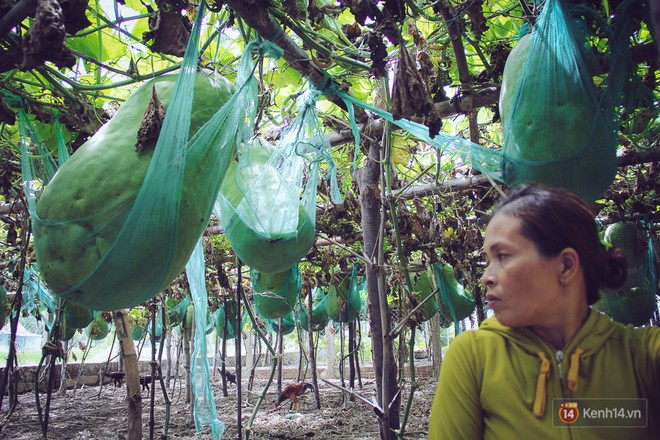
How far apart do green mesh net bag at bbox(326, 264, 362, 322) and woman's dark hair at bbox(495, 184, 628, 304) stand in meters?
5.88

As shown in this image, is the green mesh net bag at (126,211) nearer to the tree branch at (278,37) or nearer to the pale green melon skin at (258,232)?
the tree branch at (278,37)

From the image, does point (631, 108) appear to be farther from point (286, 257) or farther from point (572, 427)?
point (286, 257)

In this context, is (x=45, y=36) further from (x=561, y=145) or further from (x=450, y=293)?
(x=450, y=293)

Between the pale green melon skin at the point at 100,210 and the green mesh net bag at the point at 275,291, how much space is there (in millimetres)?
2680

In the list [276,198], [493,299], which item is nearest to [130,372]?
[276,198]

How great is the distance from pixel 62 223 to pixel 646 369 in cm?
131

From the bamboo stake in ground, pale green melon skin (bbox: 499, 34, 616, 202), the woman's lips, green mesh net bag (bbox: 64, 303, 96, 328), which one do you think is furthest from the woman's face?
green mesh net bag (bbox: 64, 303, 96, 328)

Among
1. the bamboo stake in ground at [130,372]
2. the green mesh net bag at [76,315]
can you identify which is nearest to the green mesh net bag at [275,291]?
the bamboo stake in ground at [130,372]

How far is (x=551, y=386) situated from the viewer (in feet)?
3.10

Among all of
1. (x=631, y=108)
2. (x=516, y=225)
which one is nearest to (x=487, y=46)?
(x=631, y=108)

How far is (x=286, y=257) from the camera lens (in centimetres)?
242

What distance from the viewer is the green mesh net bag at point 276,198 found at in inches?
88.0

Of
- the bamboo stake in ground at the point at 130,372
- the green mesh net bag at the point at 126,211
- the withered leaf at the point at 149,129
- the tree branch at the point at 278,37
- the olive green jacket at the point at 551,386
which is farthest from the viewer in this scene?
the bamboo stake in ground at the point at 130,372

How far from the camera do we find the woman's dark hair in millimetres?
1007
